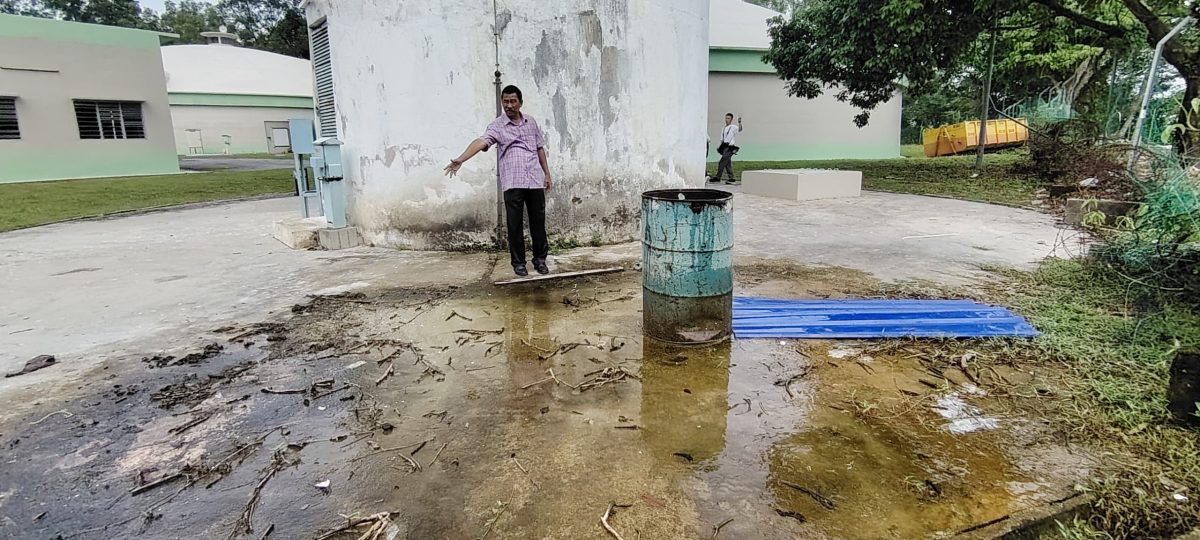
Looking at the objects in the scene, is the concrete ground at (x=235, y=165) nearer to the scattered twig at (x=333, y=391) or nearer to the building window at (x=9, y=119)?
the building window at (x=9, y=119)

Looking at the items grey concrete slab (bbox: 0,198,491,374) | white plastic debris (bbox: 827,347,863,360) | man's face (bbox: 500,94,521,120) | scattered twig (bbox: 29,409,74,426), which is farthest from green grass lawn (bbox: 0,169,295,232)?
white plastic debris (bbox: 827,347,863,360)

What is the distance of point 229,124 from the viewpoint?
29.6 metres

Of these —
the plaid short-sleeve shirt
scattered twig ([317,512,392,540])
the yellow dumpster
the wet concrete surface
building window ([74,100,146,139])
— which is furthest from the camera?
the yellow dumpster

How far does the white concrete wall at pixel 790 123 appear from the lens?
19.5m

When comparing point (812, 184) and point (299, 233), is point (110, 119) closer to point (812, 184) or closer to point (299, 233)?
point (299, 233)

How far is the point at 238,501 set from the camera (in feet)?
7.22

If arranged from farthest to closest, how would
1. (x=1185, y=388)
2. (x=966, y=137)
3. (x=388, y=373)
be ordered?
(x=966, y=137) → (x=388, y=373) → (x=1185, y=388)

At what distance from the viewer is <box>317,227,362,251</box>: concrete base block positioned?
21.5 feet

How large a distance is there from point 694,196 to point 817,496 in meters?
2.15

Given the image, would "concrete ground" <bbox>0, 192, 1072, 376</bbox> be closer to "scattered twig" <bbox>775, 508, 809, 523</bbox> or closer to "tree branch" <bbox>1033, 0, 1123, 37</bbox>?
"scattered twig" <bbox>775, 508, 809, 523</bbox>

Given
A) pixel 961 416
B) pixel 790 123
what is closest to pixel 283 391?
pixel 961 416

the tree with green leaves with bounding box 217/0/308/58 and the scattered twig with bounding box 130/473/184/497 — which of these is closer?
the scattered twig with bounding box 130/473/184/497

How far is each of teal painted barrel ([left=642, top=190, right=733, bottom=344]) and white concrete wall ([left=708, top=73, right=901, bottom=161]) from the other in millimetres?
16533

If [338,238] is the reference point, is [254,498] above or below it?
below
